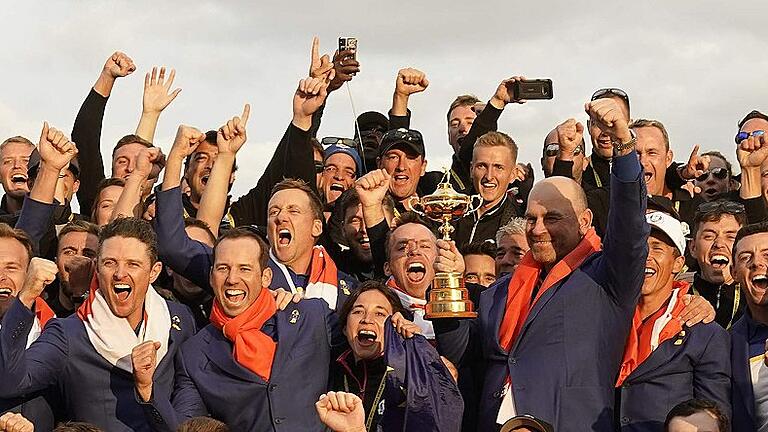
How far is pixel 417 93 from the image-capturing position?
42.5 ft

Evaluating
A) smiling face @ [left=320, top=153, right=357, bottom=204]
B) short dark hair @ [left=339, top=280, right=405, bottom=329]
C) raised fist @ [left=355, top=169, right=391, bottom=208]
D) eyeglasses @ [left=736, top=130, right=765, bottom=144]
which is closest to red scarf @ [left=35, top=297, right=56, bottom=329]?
short dark hair @ [left=339, top=280, right=405, bottom=329]

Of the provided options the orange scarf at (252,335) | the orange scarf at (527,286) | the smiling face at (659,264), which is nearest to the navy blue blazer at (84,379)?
the orange scarf at (252,335)

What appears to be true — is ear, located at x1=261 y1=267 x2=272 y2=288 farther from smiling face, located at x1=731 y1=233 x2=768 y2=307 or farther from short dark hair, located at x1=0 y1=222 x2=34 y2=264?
smiling face, located at x1=731 y1=233 x2=768 y2=307

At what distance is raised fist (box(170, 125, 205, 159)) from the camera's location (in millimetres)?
10164

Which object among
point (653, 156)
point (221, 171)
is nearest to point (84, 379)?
point (221, 171)

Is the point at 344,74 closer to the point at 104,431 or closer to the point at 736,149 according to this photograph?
the point at 736,149

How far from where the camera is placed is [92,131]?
488 inches

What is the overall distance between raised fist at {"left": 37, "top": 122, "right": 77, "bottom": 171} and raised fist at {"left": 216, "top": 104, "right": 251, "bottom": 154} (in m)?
1.17

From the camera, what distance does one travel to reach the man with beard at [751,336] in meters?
8.20

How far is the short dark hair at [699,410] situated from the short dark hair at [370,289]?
198 centimetres

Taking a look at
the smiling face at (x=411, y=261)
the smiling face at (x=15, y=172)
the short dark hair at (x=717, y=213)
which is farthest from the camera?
the smiling face at (x=15, y=172)

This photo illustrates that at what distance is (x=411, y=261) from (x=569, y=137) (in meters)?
2.51

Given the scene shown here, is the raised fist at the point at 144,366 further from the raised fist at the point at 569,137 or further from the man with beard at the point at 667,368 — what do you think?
the raised fist at the point at 569,137

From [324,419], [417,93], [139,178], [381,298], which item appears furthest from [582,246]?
[417,93]
